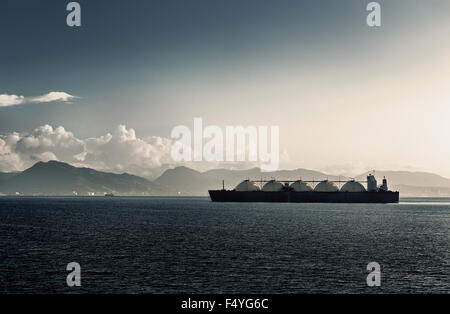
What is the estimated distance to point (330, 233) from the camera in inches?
3893

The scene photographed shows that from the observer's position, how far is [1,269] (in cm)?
5272

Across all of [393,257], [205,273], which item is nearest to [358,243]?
[393,257]

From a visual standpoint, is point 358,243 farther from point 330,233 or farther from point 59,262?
point 59,262

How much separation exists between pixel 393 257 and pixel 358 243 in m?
16.4

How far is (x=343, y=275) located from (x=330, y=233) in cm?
5015
